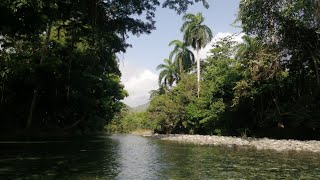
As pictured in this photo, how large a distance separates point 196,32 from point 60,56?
27377 mm

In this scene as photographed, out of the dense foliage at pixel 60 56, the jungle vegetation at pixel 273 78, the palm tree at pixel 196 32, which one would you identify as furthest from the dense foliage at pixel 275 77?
the palm tree at pixel 196 32

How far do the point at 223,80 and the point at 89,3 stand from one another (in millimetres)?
21989

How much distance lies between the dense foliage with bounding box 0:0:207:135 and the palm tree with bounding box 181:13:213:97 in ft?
48.6

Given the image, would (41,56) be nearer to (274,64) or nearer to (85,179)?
(274,64)

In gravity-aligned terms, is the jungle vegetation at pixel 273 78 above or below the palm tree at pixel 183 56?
below

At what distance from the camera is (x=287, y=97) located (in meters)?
34.5

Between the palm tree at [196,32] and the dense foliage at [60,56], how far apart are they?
14.8 m

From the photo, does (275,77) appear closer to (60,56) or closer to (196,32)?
(60,56)

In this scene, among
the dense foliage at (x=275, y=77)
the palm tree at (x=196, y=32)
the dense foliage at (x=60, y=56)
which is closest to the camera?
the dense foliage at (x=60, y=56)

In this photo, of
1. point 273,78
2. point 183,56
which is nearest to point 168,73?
point 183,56

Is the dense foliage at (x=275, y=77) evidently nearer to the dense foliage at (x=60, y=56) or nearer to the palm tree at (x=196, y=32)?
the dense foliage at (x=60, y=56)

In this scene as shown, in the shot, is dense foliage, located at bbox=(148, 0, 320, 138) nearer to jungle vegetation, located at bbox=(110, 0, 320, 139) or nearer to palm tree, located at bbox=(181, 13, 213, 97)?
jungle vegetation, located at bbox=(110, 0, 320, 139)

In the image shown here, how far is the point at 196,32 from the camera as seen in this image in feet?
206

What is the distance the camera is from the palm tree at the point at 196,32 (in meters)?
62.5
